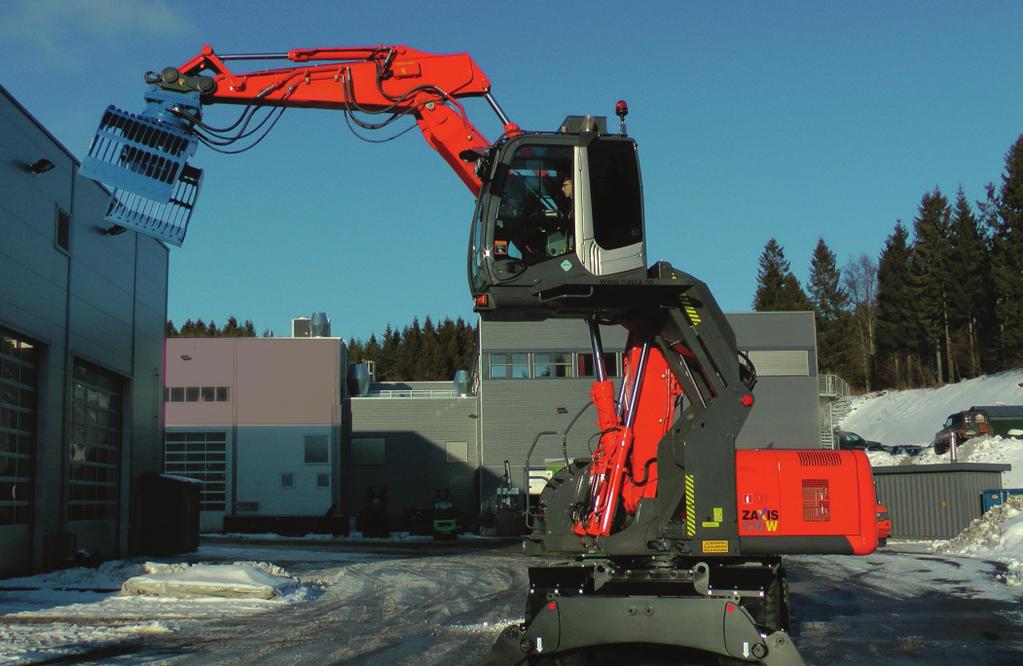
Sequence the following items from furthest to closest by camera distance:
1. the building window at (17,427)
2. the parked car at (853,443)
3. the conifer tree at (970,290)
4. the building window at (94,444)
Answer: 1. the conifer tree at (970,290)
2. the parked car at (853,443)
3. the building window at (94,444)
4. the building window at (17,427)

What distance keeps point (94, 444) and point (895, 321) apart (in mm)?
75544

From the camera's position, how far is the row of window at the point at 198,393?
56406 millimetres

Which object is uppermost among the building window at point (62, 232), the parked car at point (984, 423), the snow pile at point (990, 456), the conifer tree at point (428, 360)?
the conifer tree at point (428, 360)

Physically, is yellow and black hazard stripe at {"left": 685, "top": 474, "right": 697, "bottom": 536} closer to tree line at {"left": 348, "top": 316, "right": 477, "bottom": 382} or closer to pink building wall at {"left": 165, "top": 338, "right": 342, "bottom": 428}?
pink building wall at {"left": 165, "top": 338, "right": 342, "bottom": 428}

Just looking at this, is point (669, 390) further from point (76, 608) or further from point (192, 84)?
point (76, 608)

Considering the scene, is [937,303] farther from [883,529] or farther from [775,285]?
[883,529]

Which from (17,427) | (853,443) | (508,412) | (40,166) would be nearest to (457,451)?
(508,412)

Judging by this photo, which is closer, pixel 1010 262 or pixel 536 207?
pixel 536 207

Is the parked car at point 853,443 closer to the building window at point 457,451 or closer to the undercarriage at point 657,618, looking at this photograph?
the building window at point 457,451

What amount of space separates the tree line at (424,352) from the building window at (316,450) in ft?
242

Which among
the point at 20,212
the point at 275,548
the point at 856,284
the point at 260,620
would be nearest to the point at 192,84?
the point at 260,620

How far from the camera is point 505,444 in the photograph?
56188 millimetres

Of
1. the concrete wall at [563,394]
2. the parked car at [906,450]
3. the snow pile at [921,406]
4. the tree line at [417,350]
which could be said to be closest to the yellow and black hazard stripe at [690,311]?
the concrete wall at [563,394]

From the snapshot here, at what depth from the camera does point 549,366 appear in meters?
56.3
